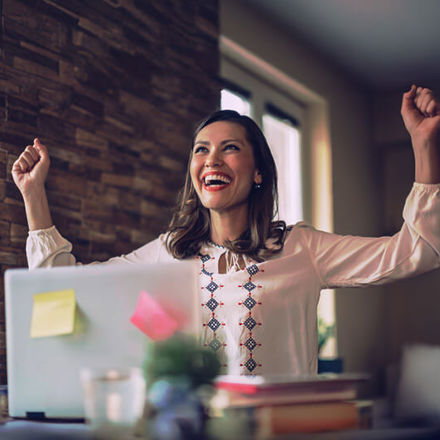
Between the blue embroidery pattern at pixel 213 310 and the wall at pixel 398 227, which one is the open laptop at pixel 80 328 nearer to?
the blue embroidery pattern at pixel 213 310

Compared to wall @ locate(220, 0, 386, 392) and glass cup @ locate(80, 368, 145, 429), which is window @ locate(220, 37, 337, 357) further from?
glass cup @ locate(80, 368, 145, 429)

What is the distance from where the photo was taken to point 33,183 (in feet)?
5.69

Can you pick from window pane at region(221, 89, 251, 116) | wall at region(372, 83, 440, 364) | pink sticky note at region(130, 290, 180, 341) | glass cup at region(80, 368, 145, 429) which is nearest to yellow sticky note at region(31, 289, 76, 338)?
pink sticky note at region(130, 290, 180, 341)

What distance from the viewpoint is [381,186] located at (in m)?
6.25

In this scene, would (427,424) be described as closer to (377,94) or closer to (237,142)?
(237,142)

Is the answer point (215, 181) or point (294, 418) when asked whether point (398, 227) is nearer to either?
point (215, 181)

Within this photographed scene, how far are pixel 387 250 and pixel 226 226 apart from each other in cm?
48

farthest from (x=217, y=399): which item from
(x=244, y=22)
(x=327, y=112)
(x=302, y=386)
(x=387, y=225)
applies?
(x=387, y=225)

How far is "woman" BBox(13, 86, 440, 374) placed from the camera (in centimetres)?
165

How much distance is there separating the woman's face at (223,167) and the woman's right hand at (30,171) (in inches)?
17.2

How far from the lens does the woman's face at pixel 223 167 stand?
6.31ft

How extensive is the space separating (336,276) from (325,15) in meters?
3.01

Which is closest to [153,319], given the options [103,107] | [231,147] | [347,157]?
[231,147]

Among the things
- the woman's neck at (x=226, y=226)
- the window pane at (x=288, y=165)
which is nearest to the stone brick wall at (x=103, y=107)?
the woman's neck at (x=226, y=226)
